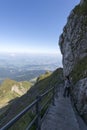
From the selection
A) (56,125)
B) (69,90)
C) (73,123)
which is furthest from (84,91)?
(69,90)

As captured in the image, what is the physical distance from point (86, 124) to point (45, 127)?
4.53 m

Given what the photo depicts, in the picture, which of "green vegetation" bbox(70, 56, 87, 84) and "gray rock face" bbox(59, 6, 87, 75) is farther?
"gray rock face" bbox(59, 6, 87, 75)

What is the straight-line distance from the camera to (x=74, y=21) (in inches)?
1689

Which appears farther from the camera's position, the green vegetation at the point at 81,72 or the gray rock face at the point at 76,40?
the gray rock face at the point at 76,40

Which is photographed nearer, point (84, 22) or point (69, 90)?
point (69, 90)

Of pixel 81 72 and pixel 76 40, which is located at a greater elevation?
pixel 76 40

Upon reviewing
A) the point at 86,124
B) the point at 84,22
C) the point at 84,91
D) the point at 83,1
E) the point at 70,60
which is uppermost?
the point at 83,1

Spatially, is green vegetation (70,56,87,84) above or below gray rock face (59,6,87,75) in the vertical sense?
below

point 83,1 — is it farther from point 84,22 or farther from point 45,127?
point 45,127

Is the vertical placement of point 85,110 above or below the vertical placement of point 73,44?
below

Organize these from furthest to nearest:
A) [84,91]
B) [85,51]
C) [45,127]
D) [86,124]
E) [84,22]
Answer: [84,22] → [85,51] → [84,91] → [86,124] → [45,127]

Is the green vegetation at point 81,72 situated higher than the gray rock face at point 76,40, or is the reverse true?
the gray rock face at point 76,40

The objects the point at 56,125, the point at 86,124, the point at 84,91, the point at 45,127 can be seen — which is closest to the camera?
the point at 45,127

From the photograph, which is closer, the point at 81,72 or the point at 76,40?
the point at 81,72
